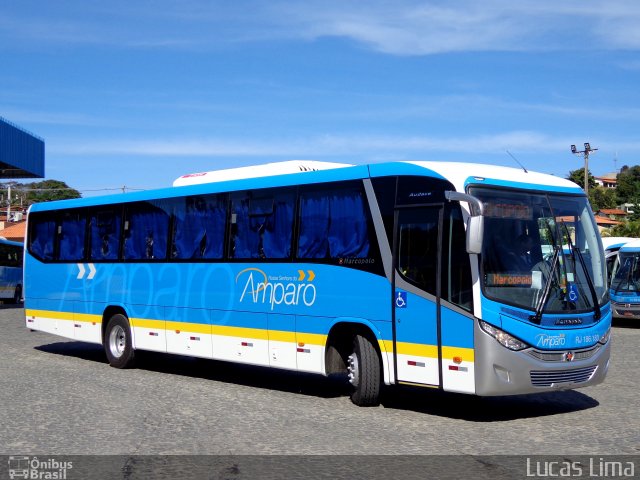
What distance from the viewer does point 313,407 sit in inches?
460

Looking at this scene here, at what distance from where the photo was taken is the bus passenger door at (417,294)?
10609 millimetres

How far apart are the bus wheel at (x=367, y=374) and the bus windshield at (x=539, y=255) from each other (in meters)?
2.05

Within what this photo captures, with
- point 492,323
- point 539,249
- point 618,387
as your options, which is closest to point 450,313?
point 492,323

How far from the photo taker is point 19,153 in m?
44.2

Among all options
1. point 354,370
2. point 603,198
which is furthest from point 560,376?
point 603,198

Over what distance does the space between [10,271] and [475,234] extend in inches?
1605

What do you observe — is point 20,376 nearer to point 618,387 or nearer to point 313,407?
point 313,407

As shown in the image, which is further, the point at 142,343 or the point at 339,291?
the point at 142,343

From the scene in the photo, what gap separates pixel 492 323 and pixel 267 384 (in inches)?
210

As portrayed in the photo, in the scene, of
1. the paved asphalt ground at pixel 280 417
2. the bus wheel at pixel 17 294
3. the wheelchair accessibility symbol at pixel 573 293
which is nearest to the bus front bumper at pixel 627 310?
the paved asphalt ground at pixel 280 417

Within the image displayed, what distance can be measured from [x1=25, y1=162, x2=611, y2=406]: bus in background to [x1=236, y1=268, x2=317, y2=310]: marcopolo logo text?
1.0 inches

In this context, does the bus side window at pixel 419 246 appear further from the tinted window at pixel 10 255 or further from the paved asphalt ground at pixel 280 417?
the tinted window at pixel 10 255

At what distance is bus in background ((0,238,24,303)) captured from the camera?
149 ft

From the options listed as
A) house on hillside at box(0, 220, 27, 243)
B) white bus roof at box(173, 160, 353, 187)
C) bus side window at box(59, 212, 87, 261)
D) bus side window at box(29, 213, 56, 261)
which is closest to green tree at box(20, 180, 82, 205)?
house on hillside at box(0, 220, 27, 243)
